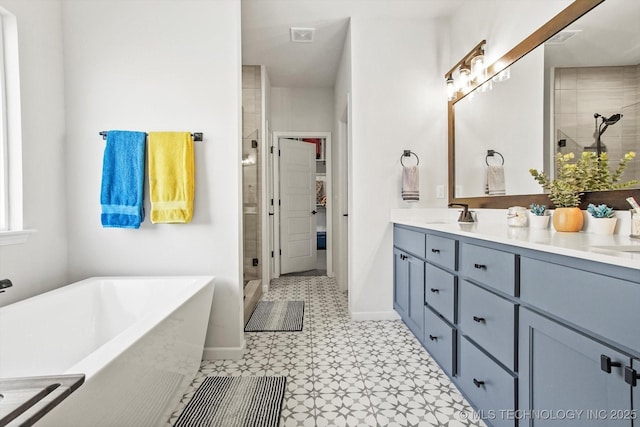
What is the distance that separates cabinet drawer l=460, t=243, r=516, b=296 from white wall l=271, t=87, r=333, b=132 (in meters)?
3.29

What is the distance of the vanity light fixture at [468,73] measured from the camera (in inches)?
92.8

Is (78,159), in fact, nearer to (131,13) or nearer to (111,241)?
(111,241)

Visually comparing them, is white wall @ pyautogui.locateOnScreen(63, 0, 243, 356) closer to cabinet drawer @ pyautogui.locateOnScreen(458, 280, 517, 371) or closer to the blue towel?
the blue towel

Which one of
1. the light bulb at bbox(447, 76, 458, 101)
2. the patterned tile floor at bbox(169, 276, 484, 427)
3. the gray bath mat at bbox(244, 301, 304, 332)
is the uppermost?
the light bulb at bbox(447, 76, 458, 101)

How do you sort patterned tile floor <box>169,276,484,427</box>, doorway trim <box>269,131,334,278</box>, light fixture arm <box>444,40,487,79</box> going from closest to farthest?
patterned tile floor <box>169,276,484,427</box> → light fixture arm <box>444,40,487,79</box> → doorway trim <box>269,131,334,278</box>

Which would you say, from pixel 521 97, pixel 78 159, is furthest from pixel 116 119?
pixel 521 97

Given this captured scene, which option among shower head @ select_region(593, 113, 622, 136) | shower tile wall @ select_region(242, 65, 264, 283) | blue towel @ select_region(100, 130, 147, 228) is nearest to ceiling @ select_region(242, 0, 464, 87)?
shower tile wall @ select_region(242, 65, 264, 283)

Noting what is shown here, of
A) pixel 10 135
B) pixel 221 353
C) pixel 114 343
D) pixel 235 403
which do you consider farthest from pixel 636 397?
pixel 10 135

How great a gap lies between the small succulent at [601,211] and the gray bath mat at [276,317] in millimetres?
2072

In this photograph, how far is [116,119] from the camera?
83.5 inches

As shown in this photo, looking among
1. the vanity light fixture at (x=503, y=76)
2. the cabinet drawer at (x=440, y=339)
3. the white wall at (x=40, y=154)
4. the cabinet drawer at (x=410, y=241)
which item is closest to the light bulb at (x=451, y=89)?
the vanity light fixture at (x=503, y=76)

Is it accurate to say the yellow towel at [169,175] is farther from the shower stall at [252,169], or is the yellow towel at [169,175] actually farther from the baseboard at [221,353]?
the shower stall at [252,169]

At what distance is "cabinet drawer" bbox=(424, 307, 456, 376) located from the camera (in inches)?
68.9

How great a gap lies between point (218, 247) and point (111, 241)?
0.69m
